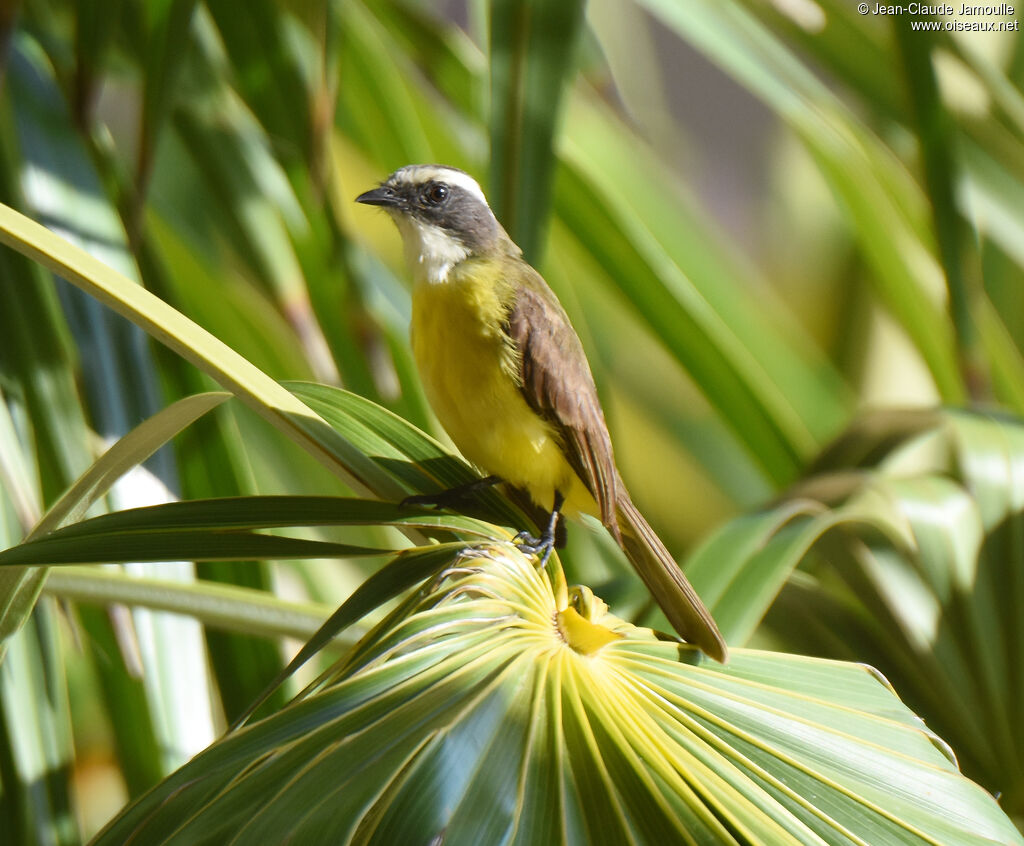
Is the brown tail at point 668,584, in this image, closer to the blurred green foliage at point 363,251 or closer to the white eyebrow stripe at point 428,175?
the blurred green foliage at point 363,251

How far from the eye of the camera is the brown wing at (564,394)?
4.42 ft

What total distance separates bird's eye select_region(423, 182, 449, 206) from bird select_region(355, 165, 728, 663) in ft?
0.74

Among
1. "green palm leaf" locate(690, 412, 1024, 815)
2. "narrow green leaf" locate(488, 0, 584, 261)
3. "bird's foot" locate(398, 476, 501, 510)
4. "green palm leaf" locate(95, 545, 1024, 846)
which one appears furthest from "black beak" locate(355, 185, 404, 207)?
"green palm leaf" locate(95, 545, 1024, 846)

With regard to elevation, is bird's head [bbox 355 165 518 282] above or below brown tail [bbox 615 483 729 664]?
above

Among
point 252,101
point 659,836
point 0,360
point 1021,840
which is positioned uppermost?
point 252,101

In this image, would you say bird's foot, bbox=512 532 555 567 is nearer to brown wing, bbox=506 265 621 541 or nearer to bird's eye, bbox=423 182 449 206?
brown wing, bbox=506 265 621 541

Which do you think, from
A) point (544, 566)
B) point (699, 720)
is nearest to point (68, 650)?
point (544, 566)

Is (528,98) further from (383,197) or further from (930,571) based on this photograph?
(930,571)

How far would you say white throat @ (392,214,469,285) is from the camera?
5.07 feet

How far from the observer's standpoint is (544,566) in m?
1.03

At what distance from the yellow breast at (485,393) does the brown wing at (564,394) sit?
2 centimetres

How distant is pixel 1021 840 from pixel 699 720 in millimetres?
272

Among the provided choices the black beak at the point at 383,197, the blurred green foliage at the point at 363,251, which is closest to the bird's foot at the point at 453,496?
the blurred green foliage at the point at 363,251

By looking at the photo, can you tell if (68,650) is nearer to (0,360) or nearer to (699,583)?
(0,360)
